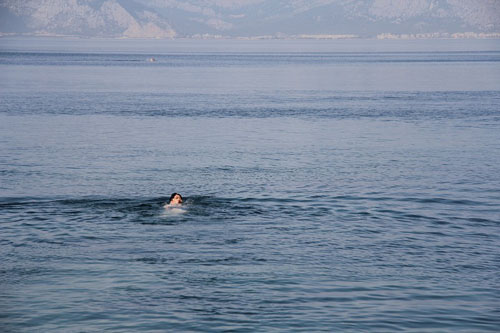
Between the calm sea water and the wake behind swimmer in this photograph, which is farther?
the wake behind swimmer

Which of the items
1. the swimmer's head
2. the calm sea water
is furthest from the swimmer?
the calm sea water

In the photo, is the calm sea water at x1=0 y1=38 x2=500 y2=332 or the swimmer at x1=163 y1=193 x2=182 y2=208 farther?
the swimmer at x1=163 y1=193 x2=182 y2=208

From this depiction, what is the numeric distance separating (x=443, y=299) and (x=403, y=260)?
3.67 m

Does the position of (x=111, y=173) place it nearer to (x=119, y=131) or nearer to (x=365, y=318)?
(x=119, y=131)

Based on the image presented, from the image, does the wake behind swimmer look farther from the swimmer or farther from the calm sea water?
the calm sea water

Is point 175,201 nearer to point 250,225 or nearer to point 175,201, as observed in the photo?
point 175,201

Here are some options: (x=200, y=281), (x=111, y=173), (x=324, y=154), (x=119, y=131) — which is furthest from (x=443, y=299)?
(x=119, y=131)

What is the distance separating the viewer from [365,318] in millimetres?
20594

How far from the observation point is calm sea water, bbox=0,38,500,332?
21234 millimetres

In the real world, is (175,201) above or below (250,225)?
above

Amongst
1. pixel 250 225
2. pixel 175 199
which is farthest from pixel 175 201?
pixel 250 225

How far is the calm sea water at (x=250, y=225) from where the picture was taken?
69.7 ft

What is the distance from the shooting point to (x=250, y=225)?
30266 mm

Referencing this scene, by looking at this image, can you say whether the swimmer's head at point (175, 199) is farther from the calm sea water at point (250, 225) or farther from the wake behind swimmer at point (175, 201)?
the calm sea water at point (250, 225)
